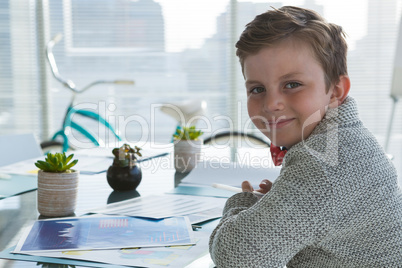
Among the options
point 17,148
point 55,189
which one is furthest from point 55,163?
point 17,148

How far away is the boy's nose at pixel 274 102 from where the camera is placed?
81 centimetres

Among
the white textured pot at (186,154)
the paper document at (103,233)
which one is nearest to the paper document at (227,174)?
the white textured pot at (186,154)

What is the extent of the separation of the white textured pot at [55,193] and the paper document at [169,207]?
0.07 metres

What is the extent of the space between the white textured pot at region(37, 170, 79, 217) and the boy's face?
48cm

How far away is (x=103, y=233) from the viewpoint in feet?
3.03

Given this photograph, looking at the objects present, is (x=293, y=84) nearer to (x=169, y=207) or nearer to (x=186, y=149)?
(x=169, y=207)

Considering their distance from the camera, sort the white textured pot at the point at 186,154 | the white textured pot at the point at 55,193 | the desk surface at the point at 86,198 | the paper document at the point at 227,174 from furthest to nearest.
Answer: the white textured pot at the point at 186,154 → the paper document at the point at 227,174 → the white textured pot at the point at 55,193 → the desk surface at the point at 86,198

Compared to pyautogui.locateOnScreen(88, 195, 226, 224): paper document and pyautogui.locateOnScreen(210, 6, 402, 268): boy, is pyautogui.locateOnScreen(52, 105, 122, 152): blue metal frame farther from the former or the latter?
pyautogui.locateOnScreen(210, 6, 402, 268): boy

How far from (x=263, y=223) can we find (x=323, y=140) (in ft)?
0.55

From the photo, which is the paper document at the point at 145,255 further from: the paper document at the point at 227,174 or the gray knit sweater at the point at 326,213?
the paper document at the point at 227,174

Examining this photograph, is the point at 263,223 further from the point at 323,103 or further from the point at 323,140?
the point at 323,103

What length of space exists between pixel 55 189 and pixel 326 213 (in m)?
0.63

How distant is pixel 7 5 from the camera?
430cm

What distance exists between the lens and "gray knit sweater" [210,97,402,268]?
677 millimetres
